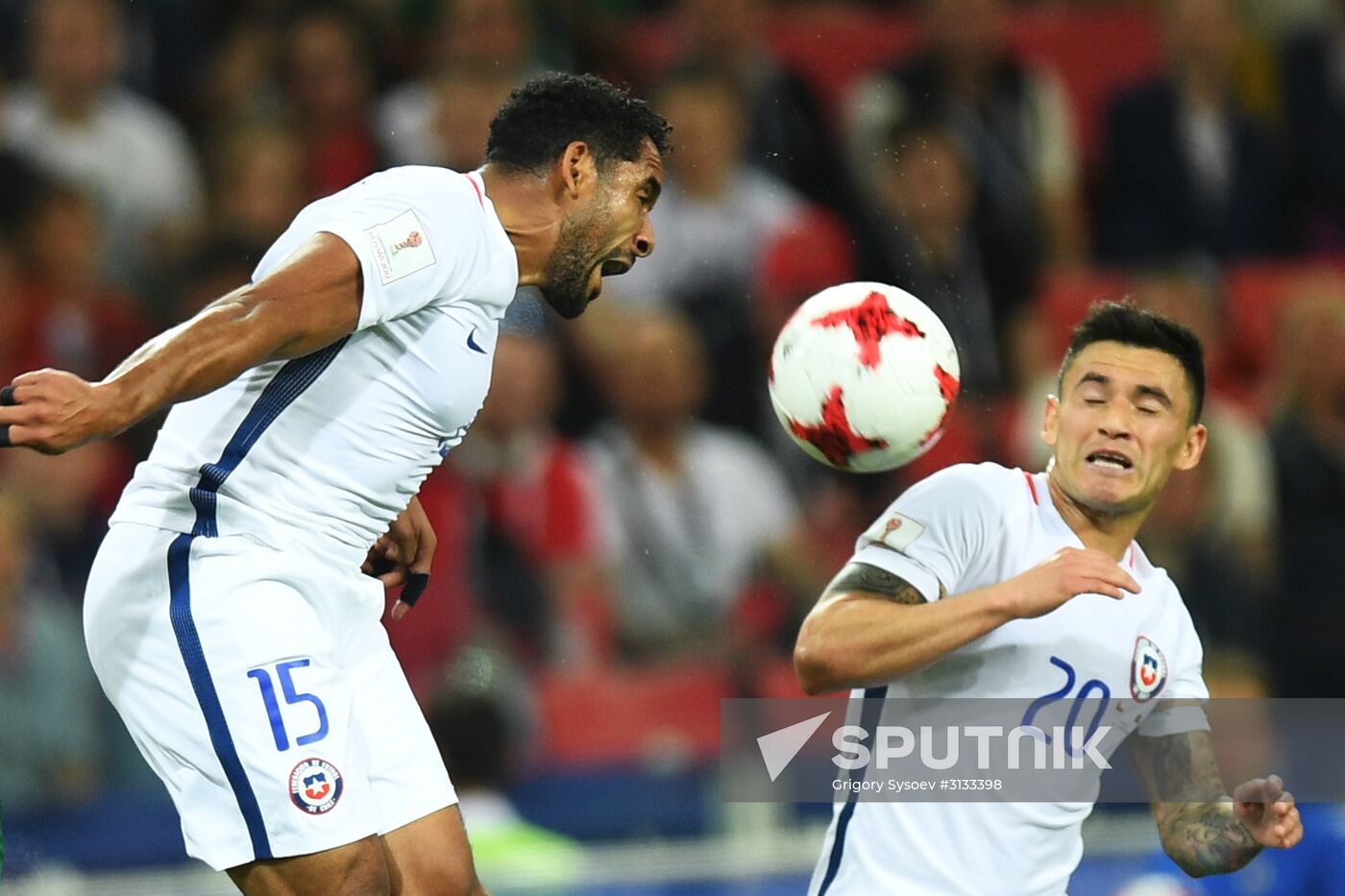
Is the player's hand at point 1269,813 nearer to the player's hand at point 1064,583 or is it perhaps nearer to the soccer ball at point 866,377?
the player's hand at point 1064,583

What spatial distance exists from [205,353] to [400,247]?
46 centimetres

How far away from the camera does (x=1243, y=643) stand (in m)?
6.86

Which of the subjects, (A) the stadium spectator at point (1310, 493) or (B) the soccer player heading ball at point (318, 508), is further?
(A) the stadium spectator at point (1310, 493)

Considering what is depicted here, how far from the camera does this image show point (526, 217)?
368cm

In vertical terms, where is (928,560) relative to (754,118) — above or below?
below

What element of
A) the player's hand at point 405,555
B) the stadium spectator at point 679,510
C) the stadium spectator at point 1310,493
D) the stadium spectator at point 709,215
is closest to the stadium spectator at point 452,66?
the stadium spectator at point 709,215

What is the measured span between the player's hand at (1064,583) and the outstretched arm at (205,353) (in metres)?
1.30

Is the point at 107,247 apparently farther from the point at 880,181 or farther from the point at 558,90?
the point at 558,90

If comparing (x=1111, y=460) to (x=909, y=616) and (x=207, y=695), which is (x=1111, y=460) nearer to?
(x=909, y=616)

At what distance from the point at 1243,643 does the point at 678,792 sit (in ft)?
7.42

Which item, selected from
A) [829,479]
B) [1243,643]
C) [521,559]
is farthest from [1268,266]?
[521,559]

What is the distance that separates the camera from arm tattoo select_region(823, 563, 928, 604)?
11.6 ft

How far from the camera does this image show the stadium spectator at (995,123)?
736cm

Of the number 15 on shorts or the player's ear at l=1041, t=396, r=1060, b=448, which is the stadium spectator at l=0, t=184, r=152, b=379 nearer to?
the number 15 on shorts
